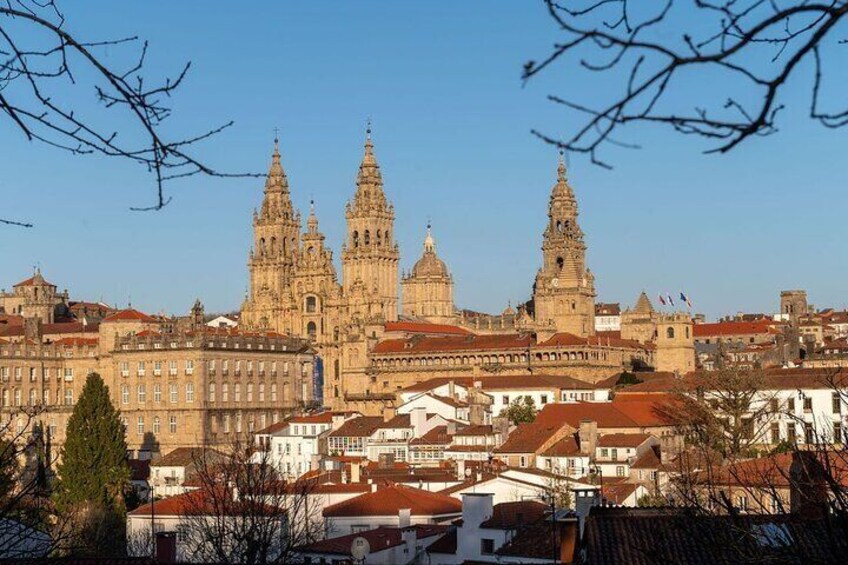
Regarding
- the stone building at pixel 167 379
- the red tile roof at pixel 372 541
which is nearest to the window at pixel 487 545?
the red tile roof at pixel 372 541

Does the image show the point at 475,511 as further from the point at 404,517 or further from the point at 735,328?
the point at 735,328

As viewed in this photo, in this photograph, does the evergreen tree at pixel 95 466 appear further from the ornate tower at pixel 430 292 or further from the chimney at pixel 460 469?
the ornate tower at pixel 430 292

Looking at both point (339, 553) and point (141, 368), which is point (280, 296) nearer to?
point (141, 368)

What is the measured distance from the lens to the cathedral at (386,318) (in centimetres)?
9519

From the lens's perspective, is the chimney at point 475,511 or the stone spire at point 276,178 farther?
the stone spire at point 276,178

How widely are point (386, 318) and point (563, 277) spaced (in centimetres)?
1392

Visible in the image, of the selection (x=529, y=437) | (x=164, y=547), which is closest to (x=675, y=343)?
(x=529, y=437)

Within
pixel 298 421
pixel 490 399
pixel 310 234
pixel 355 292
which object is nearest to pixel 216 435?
pixel 298 421

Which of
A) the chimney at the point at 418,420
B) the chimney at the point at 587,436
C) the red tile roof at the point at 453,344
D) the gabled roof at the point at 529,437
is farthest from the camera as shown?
the red tile roof at the point at 453,344

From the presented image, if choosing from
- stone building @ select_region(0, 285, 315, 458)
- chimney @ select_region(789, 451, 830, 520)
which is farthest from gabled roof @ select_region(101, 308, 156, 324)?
chimney @ select_region(789, 451, 830, 520)

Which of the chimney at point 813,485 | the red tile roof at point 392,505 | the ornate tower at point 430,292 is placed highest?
the ornate tower at point 430,292

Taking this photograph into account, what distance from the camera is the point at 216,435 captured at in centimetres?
8844

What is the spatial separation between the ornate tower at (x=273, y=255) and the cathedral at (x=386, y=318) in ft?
0.27

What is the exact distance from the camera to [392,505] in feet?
143
